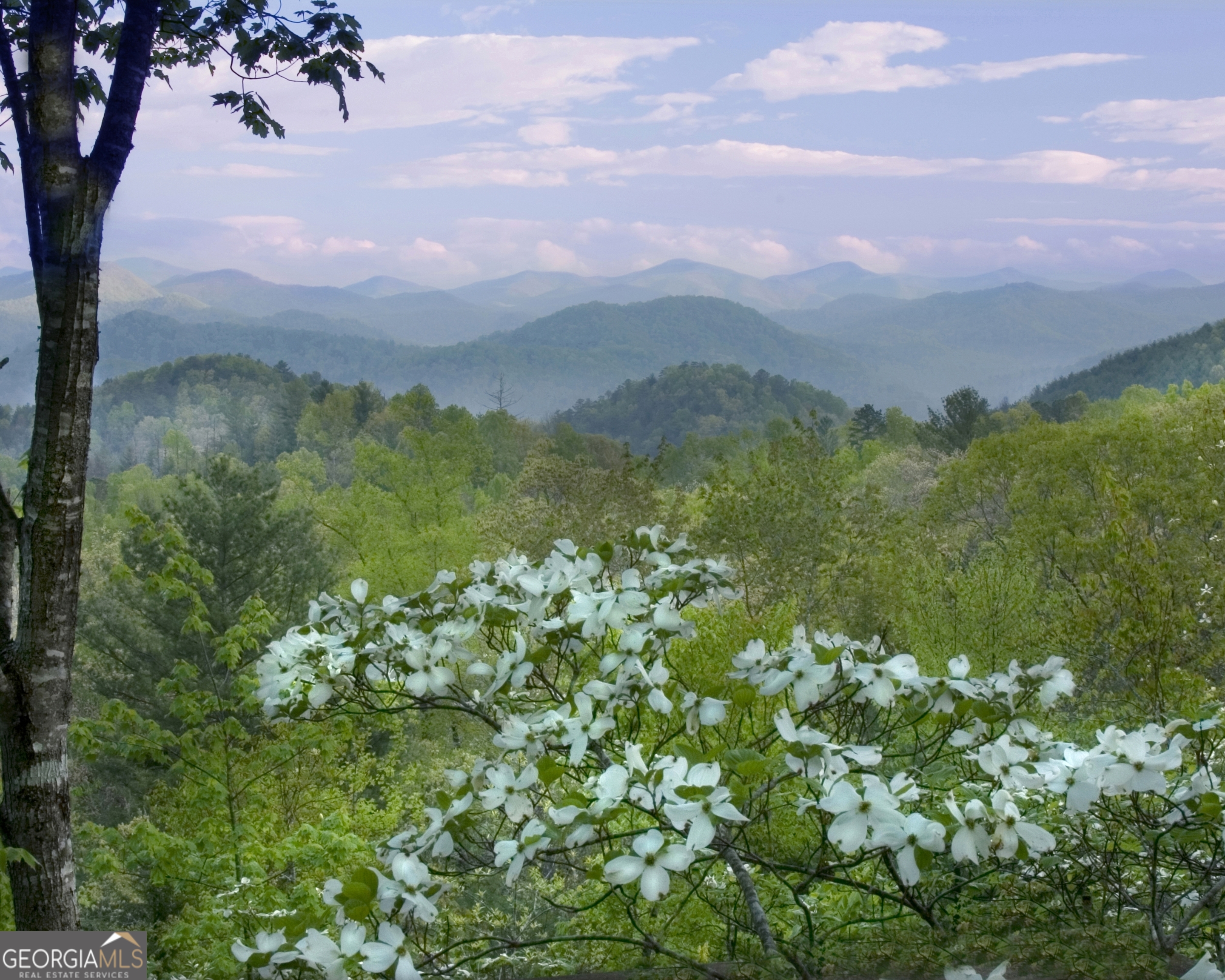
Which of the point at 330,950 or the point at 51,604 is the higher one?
the point at 51,604

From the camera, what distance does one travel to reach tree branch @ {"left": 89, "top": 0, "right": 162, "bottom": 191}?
3.17 metres

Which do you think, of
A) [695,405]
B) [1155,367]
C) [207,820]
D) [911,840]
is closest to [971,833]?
[911,840]

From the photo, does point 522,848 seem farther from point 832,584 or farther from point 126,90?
point 832,584

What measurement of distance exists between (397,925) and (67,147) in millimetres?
2618

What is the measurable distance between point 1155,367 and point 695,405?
1836 inches

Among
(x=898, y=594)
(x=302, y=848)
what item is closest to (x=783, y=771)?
(x=302, y=848)

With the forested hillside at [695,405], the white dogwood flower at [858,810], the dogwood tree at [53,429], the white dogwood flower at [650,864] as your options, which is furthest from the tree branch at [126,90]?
the forested hillside at [695,405]

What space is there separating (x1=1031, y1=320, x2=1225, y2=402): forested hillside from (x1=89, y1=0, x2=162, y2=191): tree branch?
83459 millimetres

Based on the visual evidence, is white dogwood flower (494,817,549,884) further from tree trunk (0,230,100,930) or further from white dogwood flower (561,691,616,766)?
tree trunk (0,230,100,930)

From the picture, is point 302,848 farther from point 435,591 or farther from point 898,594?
point 898,594

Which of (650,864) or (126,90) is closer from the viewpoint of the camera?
(650,864)

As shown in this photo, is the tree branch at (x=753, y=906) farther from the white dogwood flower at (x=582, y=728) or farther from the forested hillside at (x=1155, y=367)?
the forested hillside at (x=1155, y=367)

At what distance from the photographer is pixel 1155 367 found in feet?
282

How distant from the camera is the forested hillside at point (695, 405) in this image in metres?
108
